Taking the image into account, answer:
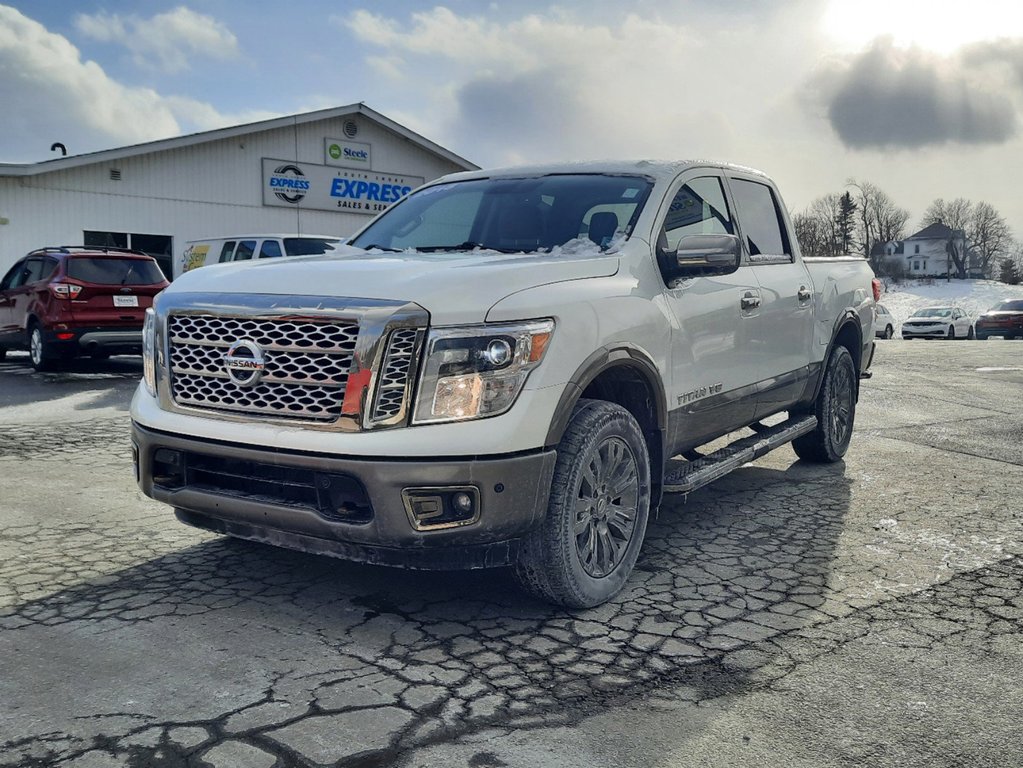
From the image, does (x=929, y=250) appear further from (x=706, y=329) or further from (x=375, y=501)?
(x=375, y=501)

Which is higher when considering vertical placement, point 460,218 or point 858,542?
point 460,218

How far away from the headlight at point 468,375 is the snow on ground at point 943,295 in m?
64.4

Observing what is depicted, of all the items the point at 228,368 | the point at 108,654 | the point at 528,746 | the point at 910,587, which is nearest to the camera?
the point at 528,746

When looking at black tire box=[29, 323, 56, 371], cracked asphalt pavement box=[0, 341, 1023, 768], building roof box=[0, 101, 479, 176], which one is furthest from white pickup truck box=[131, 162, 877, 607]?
building roof box=[0, 101, 479, 176]

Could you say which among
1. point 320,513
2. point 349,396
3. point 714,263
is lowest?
point 320,513

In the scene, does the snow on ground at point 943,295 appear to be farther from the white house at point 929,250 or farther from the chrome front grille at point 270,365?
the chrome front grille at point 270,365

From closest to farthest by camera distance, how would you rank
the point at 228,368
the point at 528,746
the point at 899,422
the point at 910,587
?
1. the point at 528,746
2. the point at 228,368
3. the point at 910,587
4. the point at 899,422

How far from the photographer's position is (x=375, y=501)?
10.8 ft

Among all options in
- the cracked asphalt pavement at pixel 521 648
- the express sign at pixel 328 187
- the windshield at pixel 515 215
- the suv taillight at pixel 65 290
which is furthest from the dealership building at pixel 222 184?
the windshield at pixel 515 215

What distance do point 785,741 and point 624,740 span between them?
47 centimetres

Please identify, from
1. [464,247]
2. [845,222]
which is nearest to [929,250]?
[845,222]

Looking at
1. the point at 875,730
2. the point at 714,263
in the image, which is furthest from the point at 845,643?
the point at 714,263

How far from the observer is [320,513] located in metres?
3.41

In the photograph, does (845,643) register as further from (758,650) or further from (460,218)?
(460,218)
